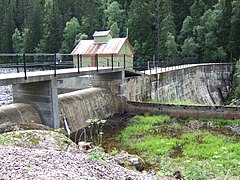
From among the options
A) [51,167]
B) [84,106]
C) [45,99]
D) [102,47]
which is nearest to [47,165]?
[51,167]

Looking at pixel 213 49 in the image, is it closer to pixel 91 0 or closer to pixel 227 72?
pixel 227 72

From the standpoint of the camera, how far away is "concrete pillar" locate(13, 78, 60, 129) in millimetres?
12852

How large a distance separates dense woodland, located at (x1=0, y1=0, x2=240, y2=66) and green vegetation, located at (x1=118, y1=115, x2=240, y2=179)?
20.9 m

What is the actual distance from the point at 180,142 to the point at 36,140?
25.2 feet

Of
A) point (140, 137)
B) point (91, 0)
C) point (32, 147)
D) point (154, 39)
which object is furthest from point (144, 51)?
point (32, 147)

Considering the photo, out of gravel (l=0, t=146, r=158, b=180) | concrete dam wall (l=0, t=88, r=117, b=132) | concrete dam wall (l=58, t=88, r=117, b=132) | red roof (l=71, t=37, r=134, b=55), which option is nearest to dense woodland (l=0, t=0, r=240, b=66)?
red roof (l=71, t=37, r=134, b=55)

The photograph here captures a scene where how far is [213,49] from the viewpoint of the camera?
39844 millimetres

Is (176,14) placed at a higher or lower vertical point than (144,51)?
higher

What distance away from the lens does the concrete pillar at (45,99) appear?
12852 millimetres

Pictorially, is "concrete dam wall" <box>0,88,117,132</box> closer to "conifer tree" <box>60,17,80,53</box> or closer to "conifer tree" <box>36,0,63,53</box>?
"conifer tree" <box>60,17,80,53</box>

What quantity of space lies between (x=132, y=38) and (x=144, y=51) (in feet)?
10.7

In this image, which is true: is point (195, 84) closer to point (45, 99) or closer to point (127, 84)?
point (127, 84)

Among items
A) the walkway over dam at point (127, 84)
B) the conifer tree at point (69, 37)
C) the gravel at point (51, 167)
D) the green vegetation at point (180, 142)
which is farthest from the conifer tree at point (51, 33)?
the gravel at point (51, 167)

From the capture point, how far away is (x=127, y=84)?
1900 cm
